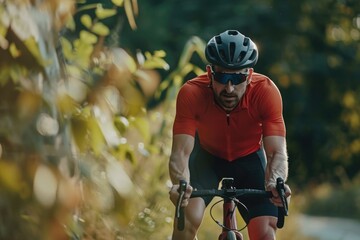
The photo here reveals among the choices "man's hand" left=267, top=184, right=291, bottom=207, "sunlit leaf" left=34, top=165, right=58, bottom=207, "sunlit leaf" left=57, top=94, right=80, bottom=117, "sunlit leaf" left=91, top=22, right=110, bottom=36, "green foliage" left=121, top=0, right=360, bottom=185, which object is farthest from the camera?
"green foliage" left=121, top=0, right=360, bottom=185

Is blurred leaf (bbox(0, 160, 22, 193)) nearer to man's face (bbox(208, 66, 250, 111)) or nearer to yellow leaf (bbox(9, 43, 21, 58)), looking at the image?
yellow leaf (bbox(9, 43, 21, 58))

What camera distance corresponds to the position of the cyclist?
18.2 feet

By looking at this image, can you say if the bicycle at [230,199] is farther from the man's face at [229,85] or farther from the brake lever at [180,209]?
the man's face at [229,85]

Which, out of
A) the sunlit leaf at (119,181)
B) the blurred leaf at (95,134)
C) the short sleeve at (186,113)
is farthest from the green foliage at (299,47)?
the sunlit leaf at (119,181)

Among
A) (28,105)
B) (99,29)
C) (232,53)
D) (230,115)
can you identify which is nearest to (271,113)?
(230,115)

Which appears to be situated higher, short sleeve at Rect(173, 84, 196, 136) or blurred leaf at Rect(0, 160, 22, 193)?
blurred leaf at Rect(0, 160, 22, 193)

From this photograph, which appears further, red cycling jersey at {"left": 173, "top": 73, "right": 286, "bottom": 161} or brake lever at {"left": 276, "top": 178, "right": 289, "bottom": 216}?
red cycling jersey at {"left": 173, "top": 73, "right": 286, "bottom": 161}

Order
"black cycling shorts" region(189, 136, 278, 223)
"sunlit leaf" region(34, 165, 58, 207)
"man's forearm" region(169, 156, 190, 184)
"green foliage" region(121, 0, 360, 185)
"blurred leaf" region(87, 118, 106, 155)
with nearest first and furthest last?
"sunlit leaf" region(34, 165, 58, 207) → "blurred leaf" region(87, 118, 106, 155) → "man's forearm" region(169, 156, 190, 184) → "black cycling shorts" region(189, 136, 278, 223) → "green foliage" region(121, 0, 360, 185)

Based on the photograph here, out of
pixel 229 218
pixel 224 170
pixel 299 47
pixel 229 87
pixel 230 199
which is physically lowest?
pixel 299 47

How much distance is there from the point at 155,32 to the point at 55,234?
21625mm

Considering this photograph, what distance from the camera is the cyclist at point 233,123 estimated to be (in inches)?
218

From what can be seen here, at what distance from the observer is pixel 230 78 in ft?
18.2

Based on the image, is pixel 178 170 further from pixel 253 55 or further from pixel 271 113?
pixel 253 55

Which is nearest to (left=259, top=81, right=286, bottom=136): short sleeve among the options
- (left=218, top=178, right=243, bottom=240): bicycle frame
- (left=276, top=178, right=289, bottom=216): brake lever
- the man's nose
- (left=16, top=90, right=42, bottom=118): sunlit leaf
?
the man's nose
